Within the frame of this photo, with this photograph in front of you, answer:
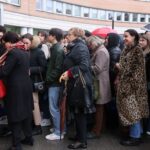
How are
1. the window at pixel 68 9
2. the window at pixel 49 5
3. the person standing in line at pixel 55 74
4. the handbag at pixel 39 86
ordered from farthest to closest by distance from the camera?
1. the window at pixel 68 9
2. the window at pixel 49 5
3. the handbag at pixel 39 86
4. the person standing in line at pixel 55 74

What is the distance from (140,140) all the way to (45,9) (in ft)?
102

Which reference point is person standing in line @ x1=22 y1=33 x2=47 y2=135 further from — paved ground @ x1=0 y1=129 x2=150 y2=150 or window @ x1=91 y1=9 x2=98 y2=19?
window @ x1=91 y1=9 x2=98 y2=19

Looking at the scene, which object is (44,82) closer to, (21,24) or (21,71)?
(21,71)

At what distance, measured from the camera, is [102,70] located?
21.5 ft

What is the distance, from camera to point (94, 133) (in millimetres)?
6840

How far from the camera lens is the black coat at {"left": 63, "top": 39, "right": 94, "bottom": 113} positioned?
19.3ft

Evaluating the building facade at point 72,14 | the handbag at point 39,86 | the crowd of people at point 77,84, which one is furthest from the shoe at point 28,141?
the building facade at point 72,14

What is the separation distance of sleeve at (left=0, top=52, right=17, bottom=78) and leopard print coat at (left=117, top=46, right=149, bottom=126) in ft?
5.93

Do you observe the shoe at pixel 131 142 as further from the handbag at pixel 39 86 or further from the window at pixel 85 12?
the window at pixel 85 12

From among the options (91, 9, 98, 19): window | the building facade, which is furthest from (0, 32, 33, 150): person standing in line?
(91, 9, 98, 19): window

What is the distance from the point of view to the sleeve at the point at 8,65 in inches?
218

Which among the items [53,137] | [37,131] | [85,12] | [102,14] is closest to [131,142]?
[53,137]

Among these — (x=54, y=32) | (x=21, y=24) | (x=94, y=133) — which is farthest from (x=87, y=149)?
(x=21, y=24)

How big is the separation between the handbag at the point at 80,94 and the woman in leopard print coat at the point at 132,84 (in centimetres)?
68
